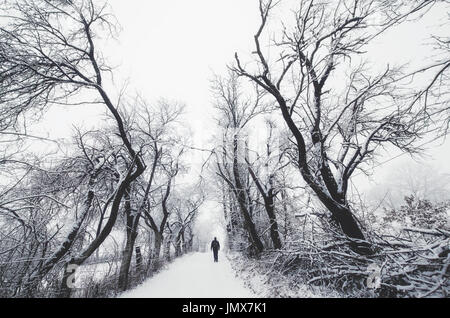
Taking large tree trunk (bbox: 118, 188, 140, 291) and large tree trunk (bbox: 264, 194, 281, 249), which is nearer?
large tree trunk (bbox: 118, 188, 140, 291)

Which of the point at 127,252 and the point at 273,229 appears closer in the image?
the point at 127,252

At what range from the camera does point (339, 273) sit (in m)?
4.08

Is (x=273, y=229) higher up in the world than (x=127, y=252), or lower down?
→ higher up

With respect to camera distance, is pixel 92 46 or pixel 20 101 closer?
pixel 20 101

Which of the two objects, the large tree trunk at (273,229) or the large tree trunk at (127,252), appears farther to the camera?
the large tree trunk at (273,229)

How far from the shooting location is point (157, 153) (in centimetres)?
927

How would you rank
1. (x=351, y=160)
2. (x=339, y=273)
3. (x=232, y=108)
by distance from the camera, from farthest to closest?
(x=232, y=108) < (x=351, y=160) < (x=339, y=273)

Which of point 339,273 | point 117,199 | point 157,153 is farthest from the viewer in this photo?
point 157,153
